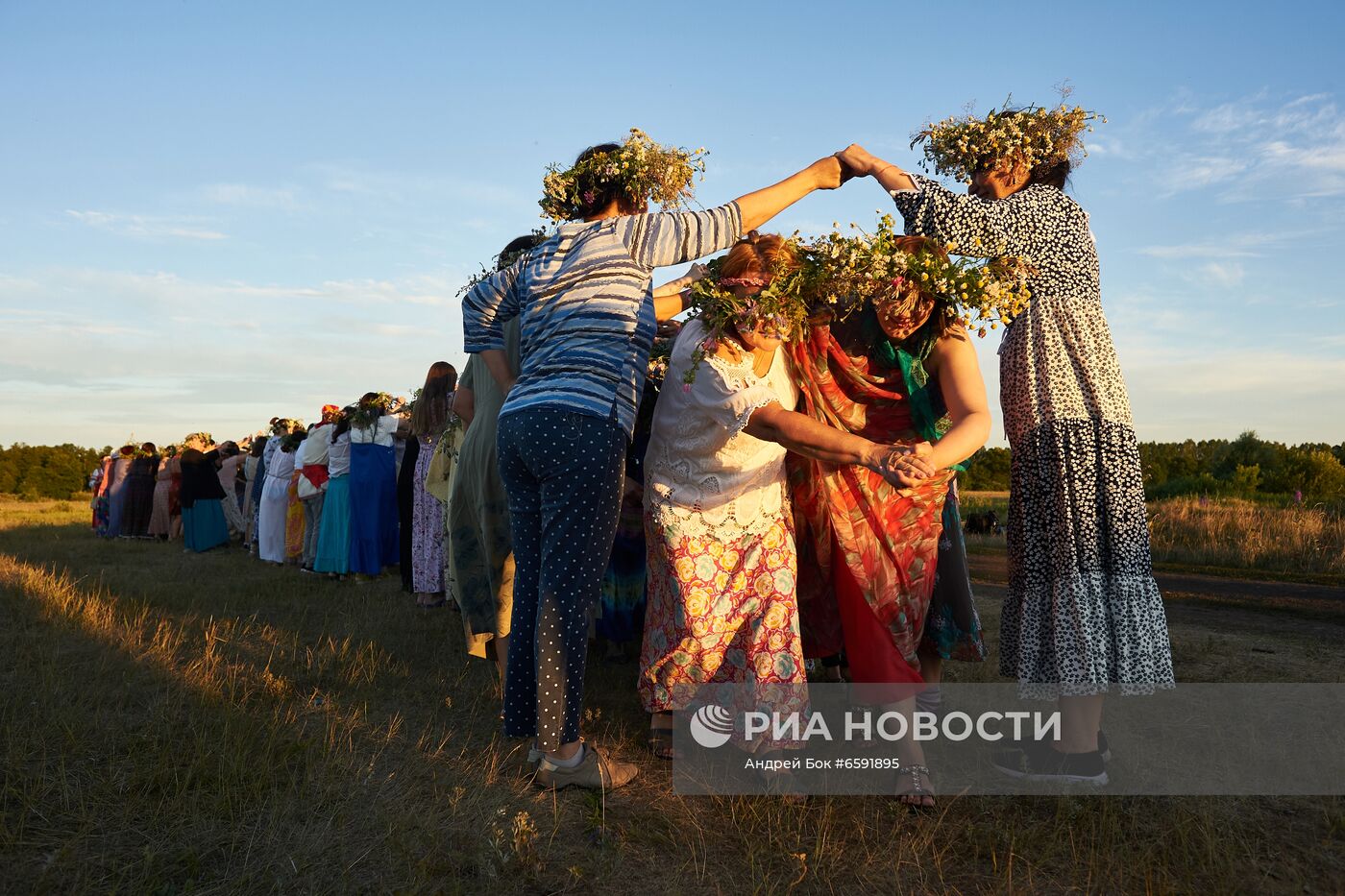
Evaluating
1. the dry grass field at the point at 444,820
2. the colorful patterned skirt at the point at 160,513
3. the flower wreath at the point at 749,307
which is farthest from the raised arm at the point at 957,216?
the colorful patterned skirt at the point at 160,513

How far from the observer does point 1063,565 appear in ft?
10.6

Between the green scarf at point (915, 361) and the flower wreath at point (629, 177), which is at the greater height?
the flower wreath at point (629, 177)

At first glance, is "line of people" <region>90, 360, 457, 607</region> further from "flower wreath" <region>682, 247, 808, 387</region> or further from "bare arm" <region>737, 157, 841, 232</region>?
"bare arm" <region>737, 157, 841, 232</region>

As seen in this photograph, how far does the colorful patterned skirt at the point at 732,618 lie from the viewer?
3.32 meters

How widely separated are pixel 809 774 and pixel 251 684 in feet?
9.34

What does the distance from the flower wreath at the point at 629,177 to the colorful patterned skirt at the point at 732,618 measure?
4.49ft

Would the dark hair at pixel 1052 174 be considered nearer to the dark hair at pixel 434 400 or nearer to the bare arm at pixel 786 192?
the bare arm at pixel 786 192

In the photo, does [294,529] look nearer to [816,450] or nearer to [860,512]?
[860,512]

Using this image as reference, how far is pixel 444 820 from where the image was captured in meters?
2.87

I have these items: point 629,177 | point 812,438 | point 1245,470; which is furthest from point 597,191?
point 1245,470

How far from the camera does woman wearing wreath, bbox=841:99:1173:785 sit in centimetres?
321

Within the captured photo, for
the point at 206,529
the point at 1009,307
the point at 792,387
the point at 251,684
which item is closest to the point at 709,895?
the point at 792,387

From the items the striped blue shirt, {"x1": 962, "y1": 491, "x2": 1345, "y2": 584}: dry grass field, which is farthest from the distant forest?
the striped blue shirt

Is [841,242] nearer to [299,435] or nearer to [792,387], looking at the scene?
[792,387]
